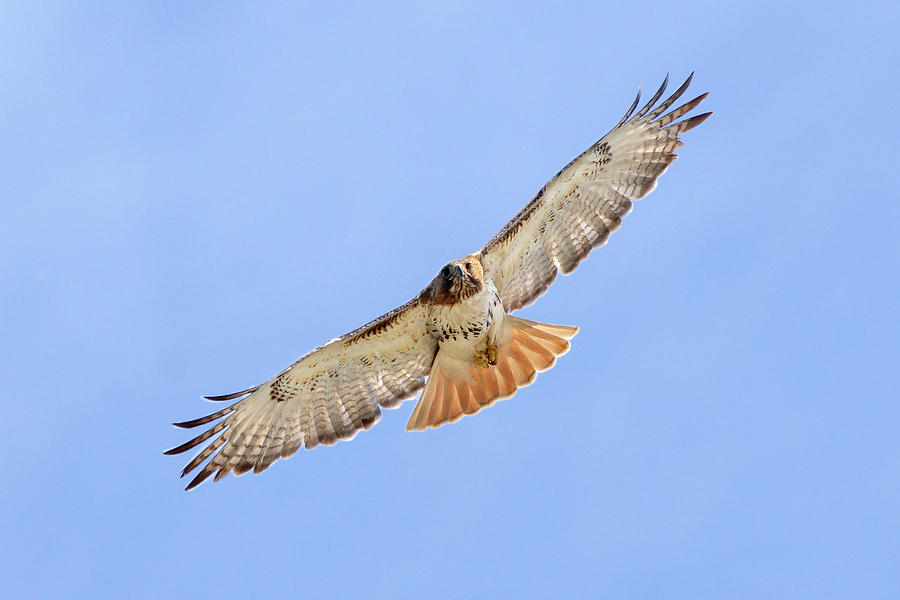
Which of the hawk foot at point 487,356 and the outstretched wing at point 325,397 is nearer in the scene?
the hawk foot at point 487,356

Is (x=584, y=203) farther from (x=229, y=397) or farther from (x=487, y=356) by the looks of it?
(x=229, y=397)

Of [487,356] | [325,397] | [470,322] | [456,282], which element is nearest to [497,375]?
[487,356]

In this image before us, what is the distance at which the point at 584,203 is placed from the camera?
50.4ft

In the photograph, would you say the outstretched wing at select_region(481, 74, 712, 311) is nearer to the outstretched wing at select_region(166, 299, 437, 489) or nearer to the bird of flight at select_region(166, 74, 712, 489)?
the bird of flight at select_region(166, 74, 712, 489)

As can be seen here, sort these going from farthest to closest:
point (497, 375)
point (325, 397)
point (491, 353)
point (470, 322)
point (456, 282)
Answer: point (325, 397) < point (497, 375) < point (491, 353) < point (470, 322) < point (456, 282)

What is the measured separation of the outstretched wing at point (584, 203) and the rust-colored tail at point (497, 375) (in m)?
0.50

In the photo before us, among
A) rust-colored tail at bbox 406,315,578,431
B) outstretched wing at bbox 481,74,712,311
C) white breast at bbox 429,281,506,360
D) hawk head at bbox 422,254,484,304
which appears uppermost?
outstretched wing at bbox 481,74,712,311

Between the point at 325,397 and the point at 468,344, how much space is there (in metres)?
1.74

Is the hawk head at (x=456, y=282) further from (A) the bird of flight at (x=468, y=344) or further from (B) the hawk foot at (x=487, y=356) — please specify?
(B) the hawk foot at (x=487, y=356)

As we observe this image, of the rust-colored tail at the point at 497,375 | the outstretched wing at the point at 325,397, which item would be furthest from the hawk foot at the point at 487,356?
the outstretched wing at the point at 325,397

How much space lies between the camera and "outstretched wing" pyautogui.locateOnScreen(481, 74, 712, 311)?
595 inches

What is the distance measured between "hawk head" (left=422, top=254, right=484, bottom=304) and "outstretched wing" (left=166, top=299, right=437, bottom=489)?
0.49m

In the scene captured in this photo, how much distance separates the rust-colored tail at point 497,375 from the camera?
1508 cm

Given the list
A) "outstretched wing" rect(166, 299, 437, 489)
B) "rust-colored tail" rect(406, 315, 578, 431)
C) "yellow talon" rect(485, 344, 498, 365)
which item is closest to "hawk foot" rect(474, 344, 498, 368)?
"yellow talon" rect(485, 344, 498, 365)
